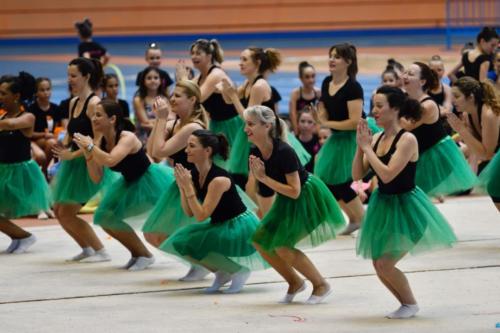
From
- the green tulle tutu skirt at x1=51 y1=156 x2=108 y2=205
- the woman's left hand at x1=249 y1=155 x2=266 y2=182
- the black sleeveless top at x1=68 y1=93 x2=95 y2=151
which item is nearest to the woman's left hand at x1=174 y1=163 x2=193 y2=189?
the woman's left hand at x1=249 y1=155 x2=266 y2=182

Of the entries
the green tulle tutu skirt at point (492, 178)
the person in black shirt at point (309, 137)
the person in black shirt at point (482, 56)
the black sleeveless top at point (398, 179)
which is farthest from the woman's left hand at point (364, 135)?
the person in black shirt at point (482, 56)

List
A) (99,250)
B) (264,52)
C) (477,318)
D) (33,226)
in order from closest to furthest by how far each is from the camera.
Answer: (477,318) → (99,250) → (264,52) → (33,226)

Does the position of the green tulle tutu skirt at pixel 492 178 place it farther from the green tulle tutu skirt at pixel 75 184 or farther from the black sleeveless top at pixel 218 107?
the green tulle tutu skirt at pixel 75 184

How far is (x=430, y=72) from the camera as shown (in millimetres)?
7590

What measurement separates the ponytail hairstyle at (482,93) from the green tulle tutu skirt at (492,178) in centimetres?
34

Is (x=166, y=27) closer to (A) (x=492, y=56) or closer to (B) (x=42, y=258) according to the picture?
(A) (x=492, y=56)

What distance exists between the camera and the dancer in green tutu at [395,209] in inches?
212

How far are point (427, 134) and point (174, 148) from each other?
1.96m

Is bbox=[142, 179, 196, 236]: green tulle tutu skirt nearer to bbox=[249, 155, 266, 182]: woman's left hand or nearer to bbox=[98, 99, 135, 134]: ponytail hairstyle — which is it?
bbox=[98, 99, 135, 134]: ponytail hairstyle

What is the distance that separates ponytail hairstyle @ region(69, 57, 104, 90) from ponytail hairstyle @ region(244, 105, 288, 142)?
2021mm

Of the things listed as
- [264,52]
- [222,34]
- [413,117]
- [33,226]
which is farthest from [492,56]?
[222,34]

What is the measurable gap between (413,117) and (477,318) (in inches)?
43.6

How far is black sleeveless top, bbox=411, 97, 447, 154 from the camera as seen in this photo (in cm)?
764

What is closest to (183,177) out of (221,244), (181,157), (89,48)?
(221,244)
